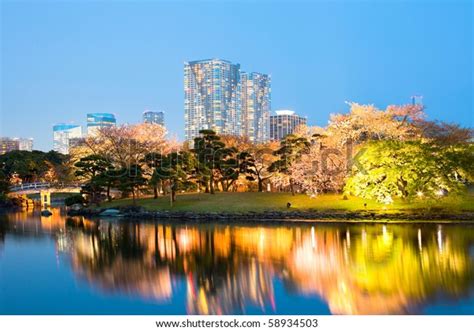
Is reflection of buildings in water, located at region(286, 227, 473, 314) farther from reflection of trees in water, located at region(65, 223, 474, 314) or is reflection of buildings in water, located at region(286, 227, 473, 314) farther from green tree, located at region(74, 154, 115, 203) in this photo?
green tree, located at region(74, 154, 115, 203)

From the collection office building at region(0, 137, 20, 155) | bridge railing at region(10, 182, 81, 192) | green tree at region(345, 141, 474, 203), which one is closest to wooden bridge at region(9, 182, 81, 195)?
bridge railing at region(10, 182, 81, 192)

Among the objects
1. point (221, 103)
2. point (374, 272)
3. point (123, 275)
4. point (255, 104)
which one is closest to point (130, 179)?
point (123, 275)

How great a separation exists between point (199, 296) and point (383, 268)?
5619 mm

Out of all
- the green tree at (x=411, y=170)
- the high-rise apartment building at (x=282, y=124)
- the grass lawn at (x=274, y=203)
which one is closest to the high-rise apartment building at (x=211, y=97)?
the high-rise apartment building at (x=282, y=124)

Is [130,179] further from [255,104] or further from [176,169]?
[255,104]

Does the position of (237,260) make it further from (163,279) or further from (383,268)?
(383,268)

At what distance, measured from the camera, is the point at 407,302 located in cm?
991

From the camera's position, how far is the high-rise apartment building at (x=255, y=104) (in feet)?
457

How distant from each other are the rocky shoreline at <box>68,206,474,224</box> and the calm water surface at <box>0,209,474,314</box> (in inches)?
76.3

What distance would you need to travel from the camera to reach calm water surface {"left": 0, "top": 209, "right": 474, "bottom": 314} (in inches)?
407

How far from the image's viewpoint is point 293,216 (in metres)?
25.5

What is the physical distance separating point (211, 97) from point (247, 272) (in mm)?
119626
